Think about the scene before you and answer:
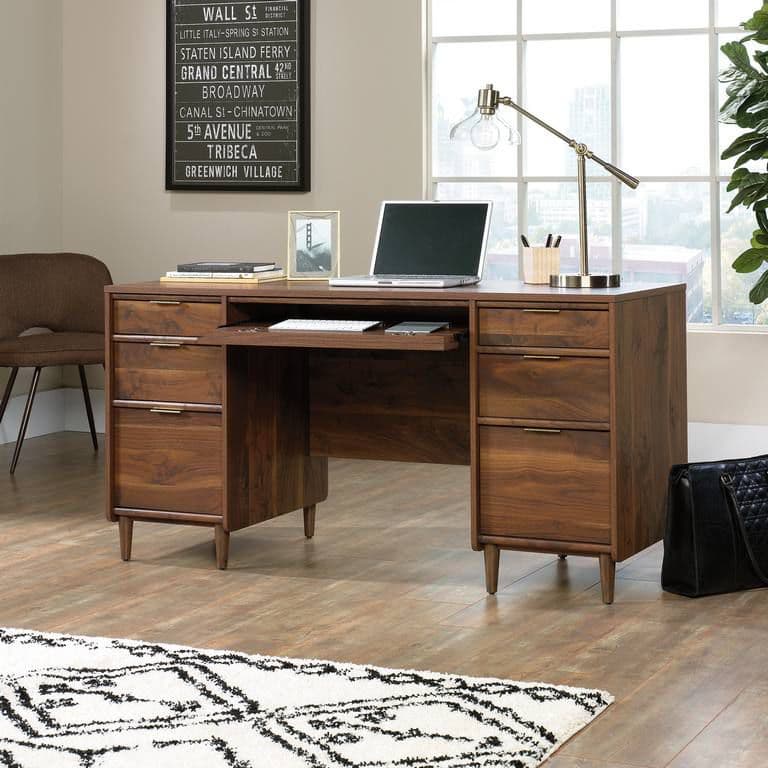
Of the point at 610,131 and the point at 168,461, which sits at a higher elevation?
the point at 610,131

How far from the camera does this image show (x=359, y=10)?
5.84 m

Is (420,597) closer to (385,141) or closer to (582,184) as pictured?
(582,184)

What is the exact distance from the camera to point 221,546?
3832mm

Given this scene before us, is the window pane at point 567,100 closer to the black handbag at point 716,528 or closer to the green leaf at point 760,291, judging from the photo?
the green leaf at point 760,291

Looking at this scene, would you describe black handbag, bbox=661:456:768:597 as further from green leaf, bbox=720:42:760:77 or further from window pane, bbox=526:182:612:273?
window pane, bbox=526:182:612:273

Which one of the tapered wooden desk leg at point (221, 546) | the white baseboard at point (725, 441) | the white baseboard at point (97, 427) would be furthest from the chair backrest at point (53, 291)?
the white baseboard at point (725, 441)

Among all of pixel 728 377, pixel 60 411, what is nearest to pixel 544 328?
pixel 728 377

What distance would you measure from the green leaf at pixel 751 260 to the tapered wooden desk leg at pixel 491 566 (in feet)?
5.38

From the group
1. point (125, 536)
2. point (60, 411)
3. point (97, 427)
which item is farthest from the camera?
point (60, 411)

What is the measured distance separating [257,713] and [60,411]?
13.6 ft

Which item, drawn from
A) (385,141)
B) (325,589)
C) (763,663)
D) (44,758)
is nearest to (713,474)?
(763,663)

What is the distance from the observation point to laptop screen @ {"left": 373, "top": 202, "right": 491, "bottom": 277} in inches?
151

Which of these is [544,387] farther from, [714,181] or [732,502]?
[714,181]

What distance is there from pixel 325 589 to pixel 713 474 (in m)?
1.03
